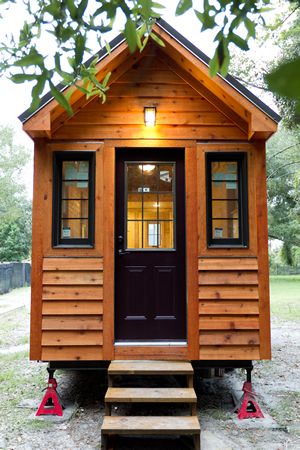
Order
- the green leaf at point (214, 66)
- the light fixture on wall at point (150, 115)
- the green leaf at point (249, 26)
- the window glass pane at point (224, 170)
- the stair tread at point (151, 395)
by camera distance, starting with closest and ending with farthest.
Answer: the green leaf at point (214, 66), the green leaf at point (249, 26), the stair tread at point (151, 395), the light fixture on wall at point (150, 115), the window glass pane at point (224, 170)

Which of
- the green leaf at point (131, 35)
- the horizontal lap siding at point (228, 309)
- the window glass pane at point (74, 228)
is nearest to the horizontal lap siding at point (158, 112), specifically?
the window glass pane at point (74, 228)

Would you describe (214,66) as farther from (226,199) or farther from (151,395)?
(226,199)

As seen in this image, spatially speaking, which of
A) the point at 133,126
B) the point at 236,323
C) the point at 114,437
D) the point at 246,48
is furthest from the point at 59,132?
the point at 246,48

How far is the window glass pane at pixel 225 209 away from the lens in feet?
14.3

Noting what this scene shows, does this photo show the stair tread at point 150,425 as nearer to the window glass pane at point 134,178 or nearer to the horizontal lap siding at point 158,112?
the window glass pane at point 134,178

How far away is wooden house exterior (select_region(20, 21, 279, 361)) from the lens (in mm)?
4160

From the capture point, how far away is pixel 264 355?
4.14 meters

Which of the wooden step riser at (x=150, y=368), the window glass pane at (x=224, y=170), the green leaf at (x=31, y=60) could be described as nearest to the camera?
the green leaf at (x=31, y=60)

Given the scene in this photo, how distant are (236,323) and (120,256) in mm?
1336

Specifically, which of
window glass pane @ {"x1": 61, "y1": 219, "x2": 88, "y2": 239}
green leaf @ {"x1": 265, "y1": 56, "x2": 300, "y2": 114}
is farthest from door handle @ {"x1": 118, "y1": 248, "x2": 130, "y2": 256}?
green leaf @ {"x1": 265, "y1": 56, "x2": 300, "y2": 114}

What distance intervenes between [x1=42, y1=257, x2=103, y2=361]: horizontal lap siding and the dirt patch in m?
0.64

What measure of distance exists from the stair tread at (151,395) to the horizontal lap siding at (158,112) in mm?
2430

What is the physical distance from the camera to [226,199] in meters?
4.39

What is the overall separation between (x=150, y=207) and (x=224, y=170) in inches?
33.9
